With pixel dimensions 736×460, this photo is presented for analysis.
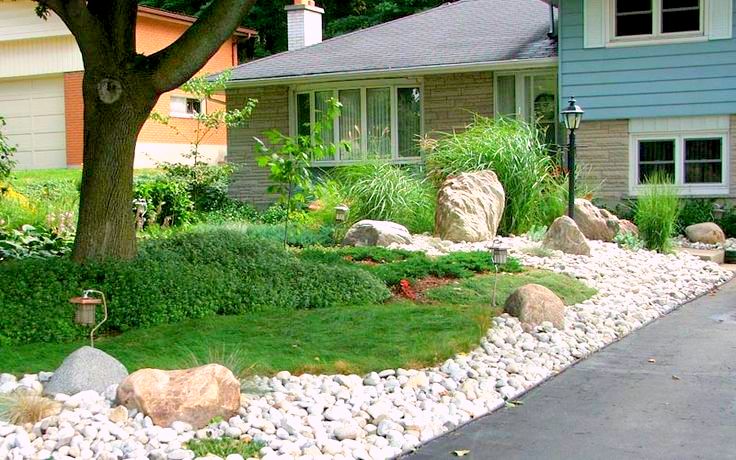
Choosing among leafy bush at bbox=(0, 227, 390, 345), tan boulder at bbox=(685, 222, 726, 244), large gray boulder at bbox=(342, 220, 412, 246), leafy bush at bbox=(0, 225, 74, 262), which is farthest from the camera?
tan boulder at bbox=(685, 222, 726, 244)

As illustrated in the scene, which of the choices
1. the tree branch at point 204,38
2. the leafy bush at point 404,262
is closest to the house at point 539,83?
the leafy bush at point 404,262

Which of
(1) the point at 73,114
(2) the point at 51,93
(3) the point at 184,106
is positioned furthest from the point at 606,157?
(2) the point at 51,93

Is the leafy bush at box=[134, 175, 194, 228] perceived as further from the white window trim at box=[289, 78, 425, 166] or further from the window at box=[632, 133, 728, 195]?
the window at box=[632, 133, 728, 195]

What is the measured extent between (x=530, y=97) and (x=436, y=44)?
7.66 ft

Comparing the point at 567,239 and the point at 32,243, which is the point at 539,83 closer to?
the point at 567,239

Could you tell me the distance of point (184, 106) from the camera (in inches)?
1042

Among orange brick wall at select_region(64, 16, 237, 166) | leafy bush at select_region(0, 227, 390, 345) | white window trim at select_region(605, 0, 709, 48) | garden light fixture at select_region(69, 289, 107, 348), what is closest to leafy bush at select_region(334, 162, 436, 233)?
white window trim at select_region(605, 0, 709, 48)

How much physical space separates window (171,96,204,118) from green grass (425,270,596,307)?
17571 mm

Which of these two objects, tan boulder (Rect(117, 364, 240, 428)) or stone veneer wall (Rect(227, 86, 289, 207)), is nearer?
tan boulder (Rect(117, 364, 240, 428))

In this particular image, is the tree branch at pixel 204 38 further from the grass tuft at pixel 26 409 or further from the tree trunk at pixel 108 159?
the grass tuft at pixel 26 409

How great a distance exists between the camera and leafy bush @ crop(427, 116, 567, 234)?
46.5 feet

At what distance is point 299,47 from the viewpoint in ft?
72.3

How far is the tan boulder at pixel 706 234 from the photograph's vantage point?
14.4 m

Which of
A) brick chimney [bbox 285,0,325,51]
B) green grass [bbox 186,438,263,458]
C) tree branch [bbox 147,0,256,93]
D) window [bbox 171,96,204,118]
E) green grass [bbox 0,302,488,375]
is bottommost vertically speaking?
green grass [bbox 186,438,263,458]
